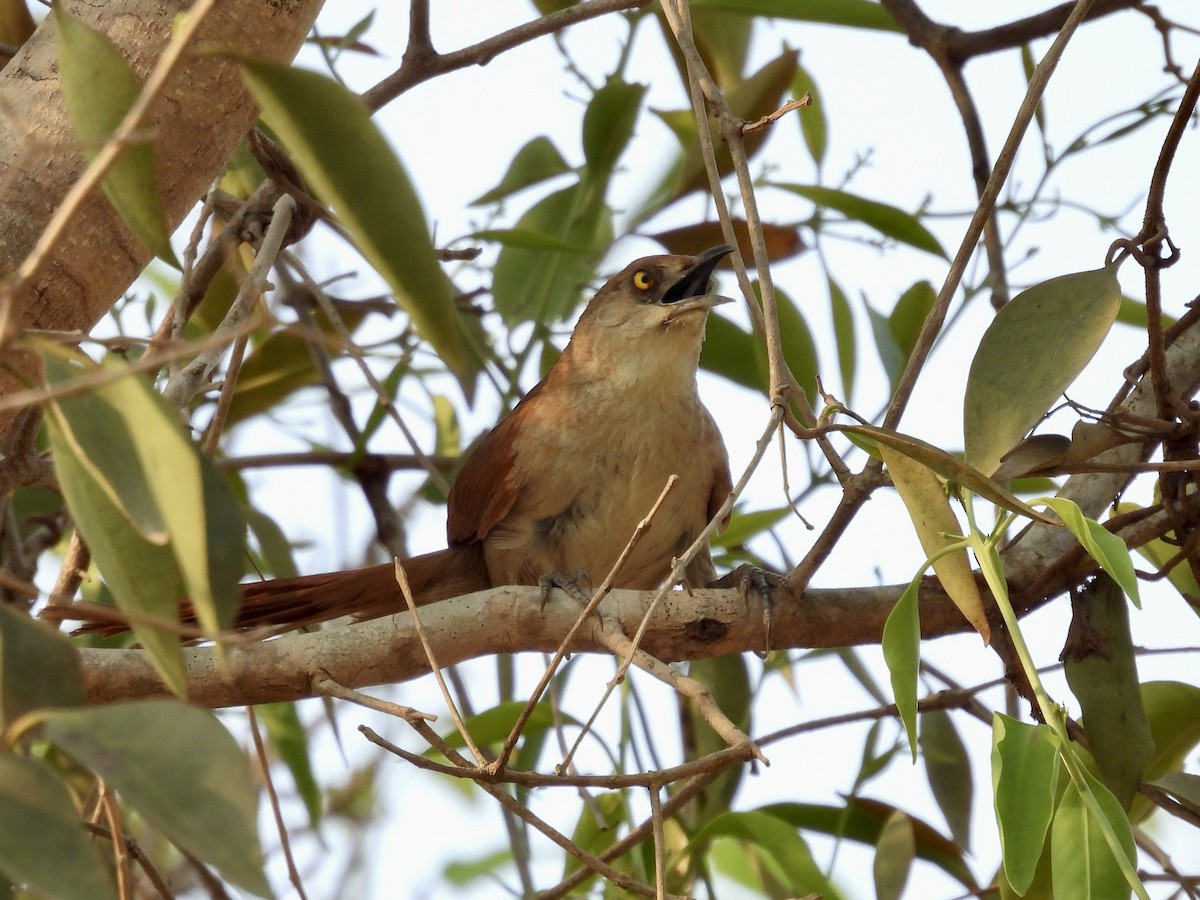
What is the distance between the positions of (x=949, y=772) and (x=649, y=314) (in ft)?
5.28

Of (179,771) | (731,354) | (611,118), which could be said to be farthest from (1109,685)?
(611,118)

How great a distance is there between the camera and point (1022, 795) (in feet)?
4.70

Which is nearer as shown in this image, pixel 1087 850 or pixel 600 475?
pixel 1087 850

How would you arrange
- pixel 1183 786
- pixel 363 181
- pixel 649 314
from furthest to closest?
pixel 649 314 < pixel 1183 786 < pixel 363 181

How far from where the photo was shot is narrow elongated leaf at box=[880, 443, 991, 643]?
168 cm

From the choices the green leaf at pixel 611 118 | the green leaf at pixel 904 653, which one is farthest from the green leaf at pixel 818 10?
the green leaf at pixel 904 653

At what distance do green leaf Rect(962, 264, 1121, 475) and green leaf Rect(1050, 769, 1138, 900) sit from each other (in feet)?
1.57

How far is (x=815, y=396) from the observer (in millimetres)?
3334

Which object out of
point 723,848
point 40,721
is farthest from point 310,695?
point 723,848

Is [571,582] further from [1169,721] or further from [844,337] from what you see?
[1169,721]

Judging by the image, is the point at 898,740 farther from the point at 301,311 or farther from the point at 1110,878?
the point at 301,311

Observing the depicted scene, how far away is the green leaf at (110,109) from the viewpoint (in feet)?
4.09

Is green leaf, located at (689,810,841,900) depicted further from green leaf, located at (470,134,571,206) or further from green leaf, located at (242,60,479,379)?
green leaf, located at (470,134,571,206)

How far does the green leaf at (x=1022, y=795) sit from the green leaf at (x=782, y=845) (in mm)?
1038
